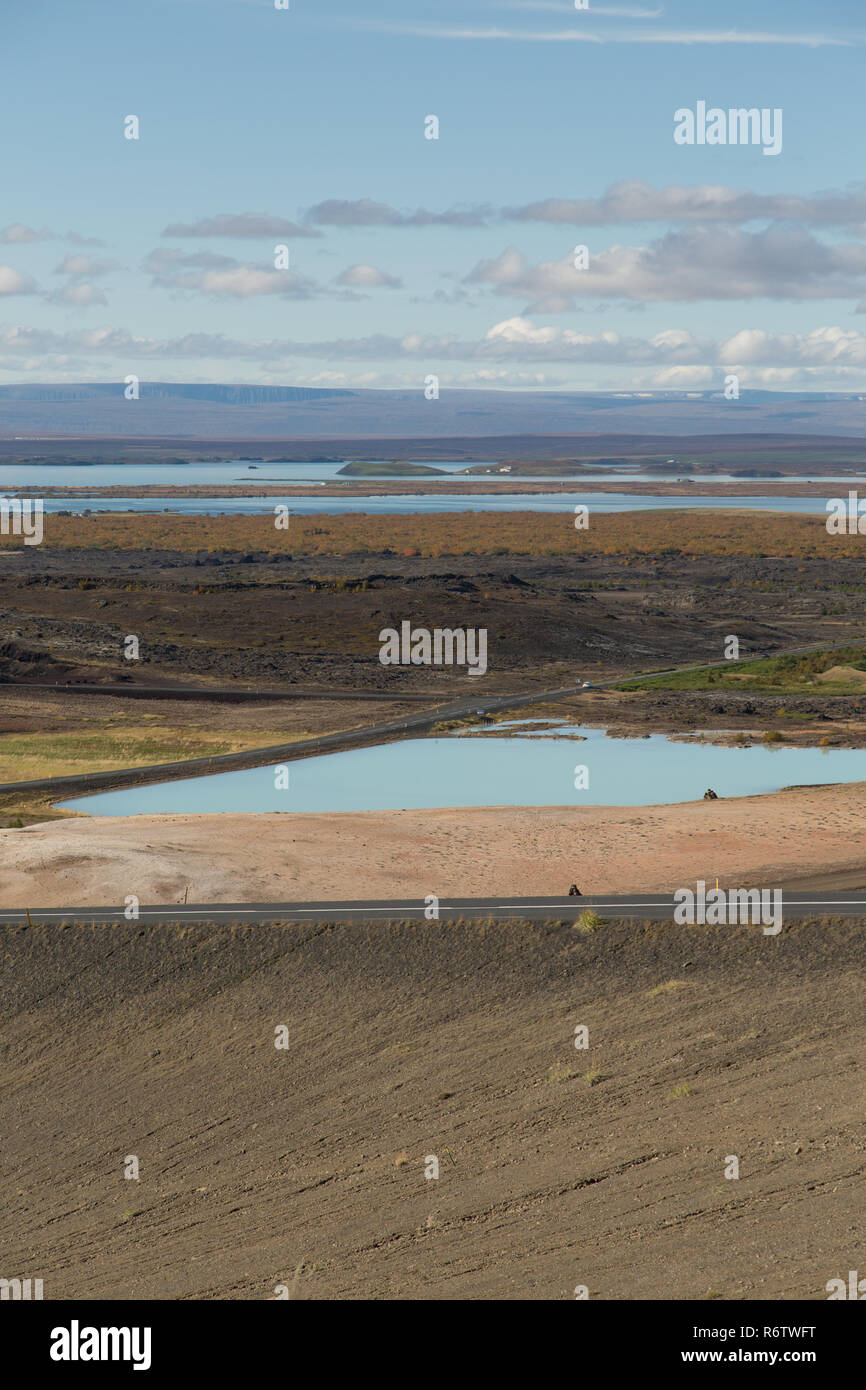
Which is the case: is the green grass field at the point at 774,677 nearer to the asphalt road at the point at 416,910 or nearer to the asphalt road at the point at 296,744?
the asphalt road at the point at 296,744

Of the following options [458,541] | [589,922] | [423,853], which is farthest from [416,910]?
[458,541]

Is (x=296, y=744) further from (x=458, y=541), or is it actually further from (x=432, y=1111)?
(x=458, y=541)

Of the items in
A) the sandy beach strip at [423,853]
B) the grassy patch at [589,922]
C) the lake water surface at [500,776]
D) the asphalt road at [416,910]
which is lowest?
the grassy patch at [589,922]

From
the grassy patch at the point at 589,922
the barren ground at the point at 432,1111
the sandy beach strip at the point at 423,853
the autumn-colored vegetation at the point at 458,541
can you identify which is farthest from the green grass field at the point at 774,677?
the autumn-colored vegetation at the point at 458,541

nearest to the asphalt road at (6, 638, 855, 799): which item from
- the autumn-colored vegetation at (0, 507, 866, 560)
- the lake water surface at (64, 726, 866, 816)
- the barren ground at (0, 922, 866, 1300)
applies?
the lake water surface at (64, 726, 866, 816)
